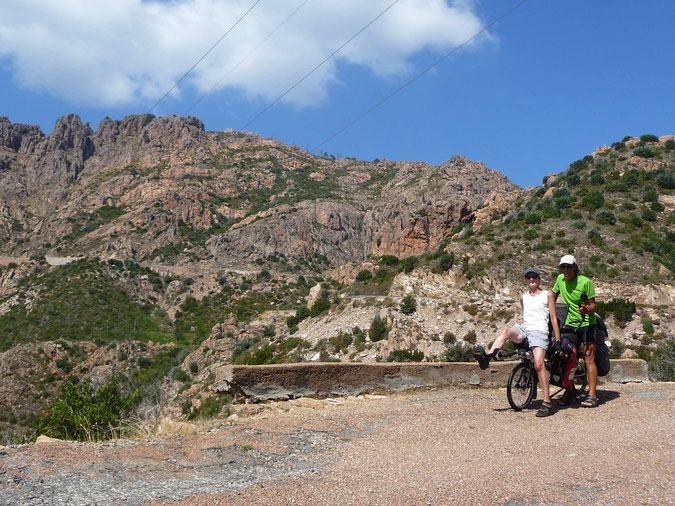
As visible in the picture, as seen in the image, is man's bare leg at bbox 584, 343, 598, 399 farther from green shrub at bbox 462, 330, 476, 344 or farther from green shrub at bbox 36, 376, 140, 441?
green shrub at bbox 462, 330, 476, 344

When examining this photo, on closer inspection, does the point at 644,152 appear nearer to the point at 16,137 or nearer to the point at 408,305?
the point at 408,305

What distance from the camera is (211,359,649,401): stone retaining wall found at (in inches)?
322

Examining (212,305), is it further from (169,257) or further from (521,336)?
(521,336)

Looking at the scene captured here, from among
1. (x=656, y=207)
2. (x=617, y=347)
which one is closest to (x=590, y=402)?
(x=617, y=347)

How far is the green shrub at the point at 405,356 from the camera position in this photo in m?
23.3

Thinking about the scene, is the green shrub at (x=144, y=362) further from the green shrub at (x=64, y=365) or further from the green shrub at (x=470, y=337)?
the green shrub at (x=470, y=337)

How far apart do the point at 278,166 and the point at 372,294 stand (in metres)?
95.5

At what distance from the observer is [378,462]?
4906 millimetres

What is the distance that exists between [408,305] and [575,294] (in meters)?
21.5

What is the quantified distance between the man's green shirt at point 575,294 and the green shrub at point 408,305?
68.7ft

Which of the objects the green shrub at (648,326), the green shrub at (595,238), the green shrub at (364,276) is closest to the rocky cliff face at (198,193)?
the green shrub at (364,276)

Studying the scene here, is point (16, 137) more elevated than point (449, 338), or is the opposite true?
point (16, 137)

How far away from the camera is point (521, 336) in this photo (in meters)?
6.94

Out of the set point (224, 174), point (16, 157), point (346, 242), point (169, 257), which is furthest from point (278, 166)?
point (16, 157)
